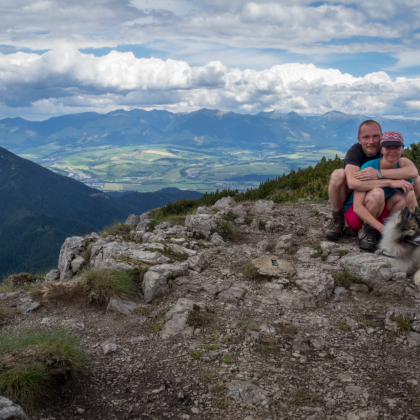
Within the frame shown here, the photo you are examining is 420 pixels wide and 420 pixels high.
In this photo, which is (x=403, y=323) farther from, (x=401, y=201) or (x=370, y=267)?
(x=401, y=201)

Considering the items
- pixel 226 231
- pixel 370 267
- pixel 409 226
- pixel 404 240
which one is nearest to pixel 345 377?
pixel 404 240

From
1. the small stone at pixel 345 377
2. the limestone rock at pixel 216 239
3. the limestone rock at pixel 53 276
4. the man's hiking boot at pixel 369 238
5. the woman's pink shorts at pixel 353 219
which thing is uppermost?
the woman's pink shorts at pixel 353 219

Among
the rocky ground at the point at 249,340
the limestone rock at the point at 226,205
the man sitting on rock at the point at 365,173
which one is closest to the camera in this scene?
the rocky ground at the point at 249,340

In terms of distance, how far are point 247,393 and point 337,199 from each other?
5.00 meters

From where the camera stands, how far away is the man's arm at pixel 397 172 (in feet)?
21.1

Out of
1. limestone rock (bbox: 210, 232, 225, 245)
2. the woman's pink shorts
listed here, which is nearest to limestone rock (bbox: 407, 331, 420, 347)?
the woman's pink shorts

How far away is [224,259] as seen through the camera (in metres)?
8.45

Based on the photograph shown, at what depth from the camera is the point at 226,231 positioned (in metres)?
10.2

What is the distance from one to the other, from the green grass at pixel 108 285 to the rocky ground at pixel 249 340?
0.20 meters

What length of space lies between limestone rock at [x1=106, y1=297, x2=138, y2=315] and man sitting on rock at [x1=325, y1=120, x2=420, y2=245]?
5046 mm

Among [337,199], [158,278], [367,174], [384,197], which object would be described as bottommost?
[158,278]

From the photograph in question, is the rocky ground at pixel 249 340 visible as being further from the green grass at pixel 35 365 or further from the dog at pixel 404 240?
the dog at pixel 404 240

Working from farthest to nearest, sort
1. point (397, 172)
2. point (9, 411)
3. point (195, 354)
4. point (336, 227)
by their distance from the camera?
point (336, 227)
point (397, 172)
point (195, 354)
point (9, 411)

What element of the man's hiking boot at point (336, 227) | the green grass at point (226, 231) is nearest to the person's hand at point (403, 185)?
the man's hiking boot at point (336, 227)
